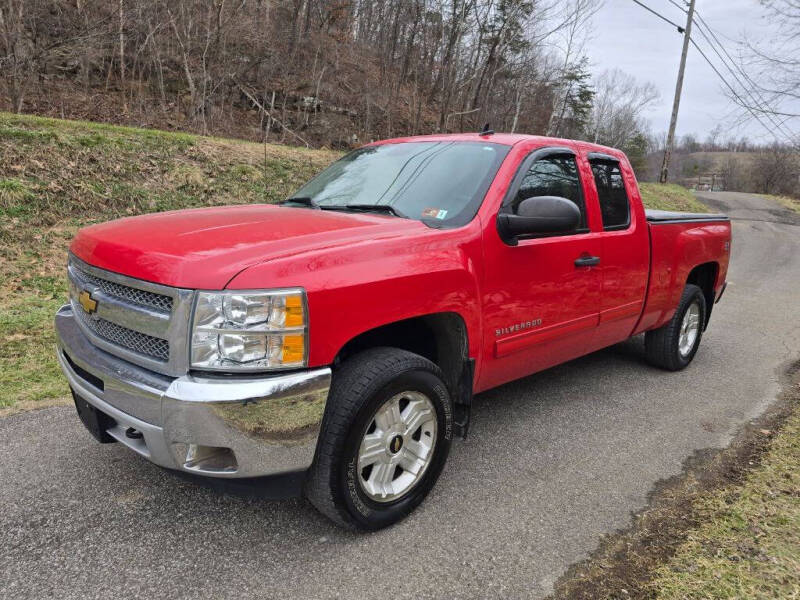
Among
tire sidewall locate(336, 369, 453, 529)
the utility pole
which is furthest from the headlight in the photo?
the utility pole

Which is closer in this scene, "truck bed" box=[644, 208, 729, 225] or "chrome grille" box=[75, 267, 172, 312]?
"chrome grille" box=[75, 267, 172, 312]

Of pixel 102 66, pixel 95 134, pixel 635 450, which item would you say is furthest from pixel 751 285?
pixel 102 66

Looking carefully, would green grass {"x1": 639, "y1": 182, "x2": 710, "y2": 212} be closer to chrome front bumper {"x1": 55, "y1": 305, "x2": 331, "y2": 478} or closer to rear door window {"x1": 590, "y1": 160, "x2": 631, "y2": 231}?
rear door window {"x1": 590, "y1": 160, "x2": 631, "y2": 231}

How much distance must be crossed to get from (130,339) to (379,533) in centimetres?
143

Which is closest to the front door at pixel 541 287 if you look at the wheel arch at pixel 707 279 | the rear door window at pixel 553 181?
the rear door window at pixel 553 181

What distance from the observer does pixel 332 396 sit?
240cm

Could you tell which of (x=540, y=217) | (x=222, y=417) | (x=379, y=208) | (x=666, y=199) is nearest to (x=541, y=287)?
(x=540, y=217)

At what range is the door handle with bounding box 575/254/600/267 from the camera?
A: 3643mm

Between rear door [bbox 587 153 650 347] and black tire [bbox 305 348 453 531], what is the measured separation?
1847 mm

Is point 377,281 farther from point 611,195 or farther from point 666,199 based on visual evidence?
point 666,199

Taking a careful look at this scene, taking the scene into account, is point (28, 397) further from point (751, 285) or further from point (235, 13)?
point (235, 13)

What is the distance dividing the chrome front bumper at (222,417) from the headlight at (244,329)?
0.07m

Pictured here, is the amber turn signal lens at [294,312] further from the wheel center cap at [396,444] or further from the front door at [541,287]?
the front door at [541,287]

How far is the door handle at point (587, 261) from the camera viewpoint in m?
3.64
